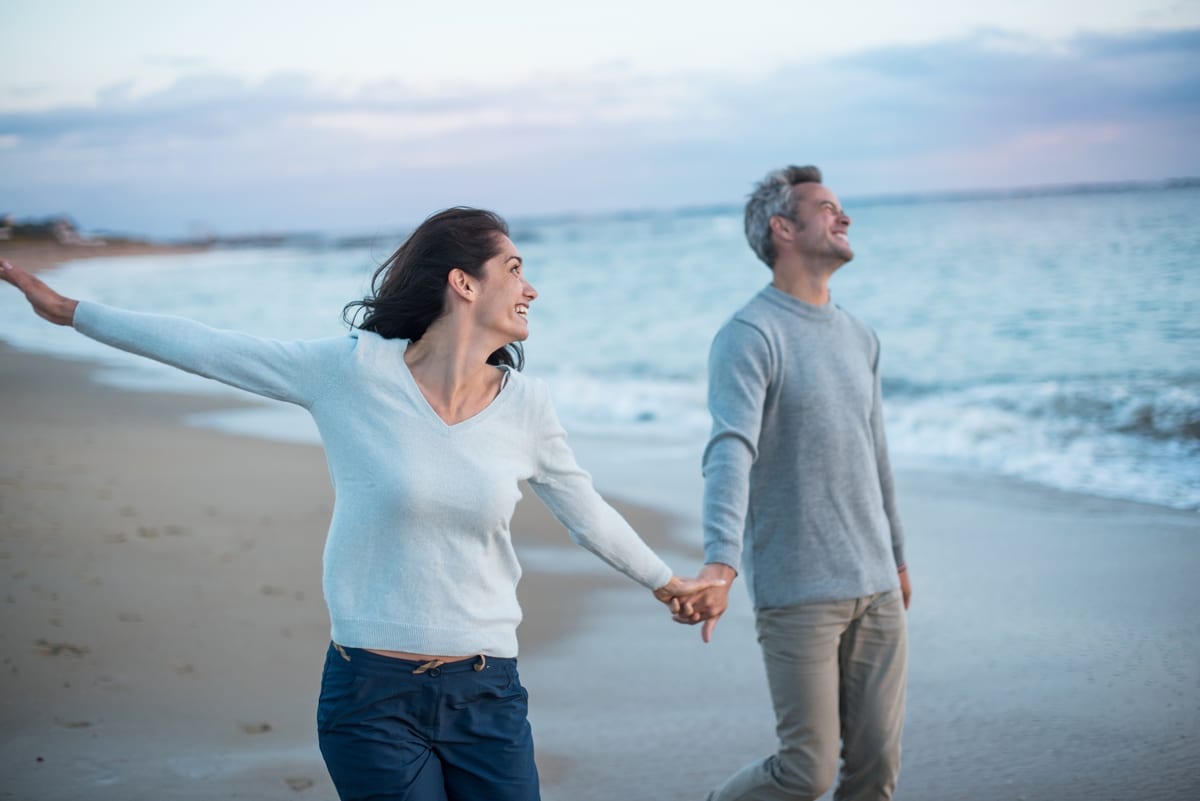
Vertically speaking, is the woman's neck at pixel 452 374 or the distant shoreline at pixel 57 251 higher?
the woman's neck at pixel 452 374

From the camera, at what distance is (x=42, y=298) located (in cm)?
246

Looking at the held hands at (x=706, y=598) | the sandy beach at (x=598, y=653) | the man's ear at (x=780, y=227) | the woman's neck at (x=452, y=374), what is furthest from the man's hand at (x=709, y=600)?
the sandy beach at (x=598, y=653)

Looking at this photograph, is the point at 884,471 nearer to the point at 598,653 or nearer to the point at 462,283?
the point at 462,283

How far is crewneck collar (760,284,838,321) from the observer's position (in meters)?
3.48

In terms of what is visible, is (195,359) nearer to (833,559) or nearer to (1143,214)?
(833,559)

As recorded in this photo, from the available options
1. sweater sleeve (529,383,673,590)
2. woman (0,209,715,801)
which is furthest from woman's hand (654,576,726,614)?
woman (0,209,715,801)

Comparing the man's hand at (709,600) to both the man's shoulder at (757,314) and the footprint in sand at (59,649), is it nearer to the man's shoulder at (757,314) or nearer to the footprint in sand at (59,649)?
the man's shoulder at (757,314)

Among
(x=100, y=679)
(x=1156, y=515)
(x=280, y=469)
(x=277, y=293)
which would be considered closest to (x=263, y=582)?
(x=100, y=679)

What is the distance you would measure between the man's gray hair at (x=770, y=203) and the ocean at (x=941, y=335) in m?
1.21

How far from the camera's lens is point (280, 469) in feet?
32.6

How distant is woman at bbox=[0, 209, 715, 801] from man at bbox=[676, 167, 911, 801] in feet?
2.57

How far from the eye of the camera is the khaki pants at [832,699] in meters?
3.15

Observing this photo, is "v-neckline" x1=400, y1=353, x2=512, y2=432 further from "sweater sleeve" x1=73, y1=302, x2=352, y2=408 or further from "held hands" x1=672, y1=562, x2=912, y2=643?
"held hands" x1=672, y1=562, x2=912, y2=643

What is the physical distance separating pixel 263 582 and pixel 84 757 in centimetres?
223
